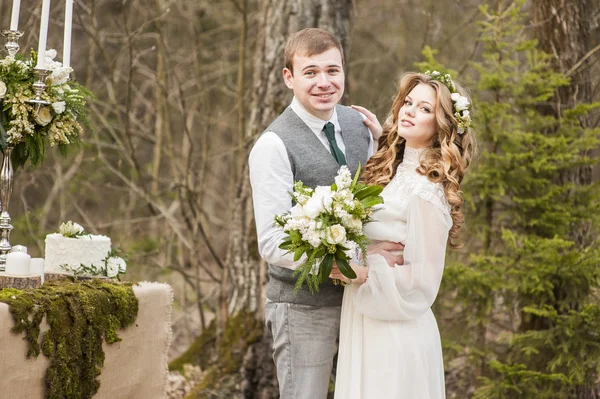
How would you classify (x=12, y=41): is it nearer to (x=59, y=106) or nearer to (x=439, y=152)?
(x=59, y=106)

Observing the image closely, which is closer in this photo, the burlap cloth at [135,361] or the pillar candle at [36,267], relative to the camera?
the burlap cloth at [135,361]

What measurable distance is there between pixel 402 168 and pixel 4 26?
5.92 meters

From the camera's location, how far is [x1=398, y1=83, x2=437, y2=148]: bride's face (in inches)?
127

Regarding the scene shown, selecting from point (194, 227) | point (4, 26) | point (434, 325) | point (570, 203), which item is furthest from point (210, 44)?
point (434, 325)

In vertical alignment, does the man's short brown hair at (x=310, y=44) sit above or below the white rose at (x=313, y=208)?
above

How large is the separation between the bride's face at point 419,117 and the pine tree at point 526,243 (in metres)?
1.67

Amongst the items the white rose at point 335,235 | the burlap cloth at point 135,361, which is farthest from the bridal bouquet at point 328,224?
the burlap cloth at point 135,361

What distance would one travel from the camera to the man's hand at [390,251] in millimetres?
3121

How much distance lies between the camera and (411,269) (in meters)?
3.05

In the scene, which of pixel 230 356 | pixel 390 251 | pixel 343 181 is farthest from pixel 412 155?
pixel 230 356

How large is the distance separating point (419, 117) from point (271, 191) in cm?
72

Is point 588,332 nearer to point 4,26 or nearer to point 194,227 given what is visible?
point 194,227

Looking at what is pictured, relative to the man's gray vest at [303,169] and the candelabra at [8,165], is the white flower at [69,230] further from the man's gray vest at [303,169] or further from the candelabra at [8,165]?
the man's gray vest at [303,169]

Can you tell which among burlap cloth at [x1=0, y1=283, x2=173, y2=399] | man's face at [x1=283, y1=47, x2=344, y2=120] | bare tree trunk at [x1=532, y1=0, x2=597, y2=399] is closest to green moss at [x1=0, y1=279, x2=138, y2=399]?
burlap cloth at [x1=0, y1=283, x2=173, y2=399]
